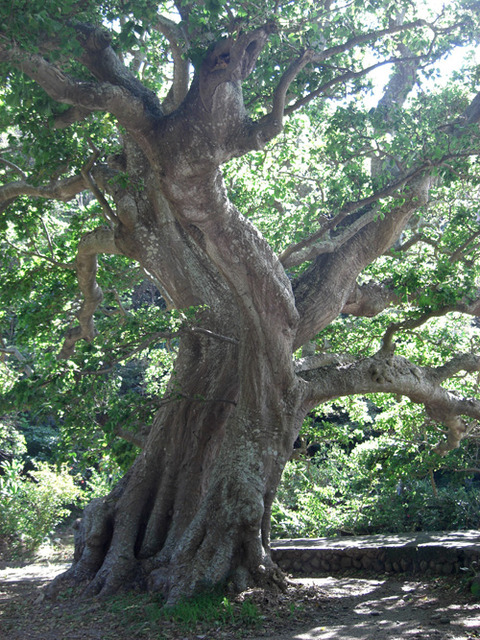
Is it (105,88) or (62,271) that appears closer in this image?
(105,88)

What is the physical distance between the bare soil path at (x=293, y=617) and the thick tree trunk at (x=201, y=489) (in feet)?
1.19

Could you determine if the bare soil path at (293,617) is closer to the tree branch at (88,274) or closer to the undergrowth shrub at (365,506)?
the undergrowth shrub at (365,506)

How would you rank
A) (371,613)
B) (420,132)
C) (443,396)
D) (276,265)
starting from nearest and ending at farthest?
(371,613) < (276,265) < (420,132) < (443,396)

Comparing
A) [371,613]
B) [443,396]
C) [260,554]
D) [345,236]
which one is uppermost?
[345,236]

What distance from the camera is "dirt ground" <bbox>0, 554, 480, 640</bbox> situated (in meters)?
4.70

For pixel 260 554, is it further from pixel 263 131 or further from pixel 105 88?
pixel 105 88

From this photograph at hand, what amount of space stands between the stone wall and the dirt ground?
1.12 ft

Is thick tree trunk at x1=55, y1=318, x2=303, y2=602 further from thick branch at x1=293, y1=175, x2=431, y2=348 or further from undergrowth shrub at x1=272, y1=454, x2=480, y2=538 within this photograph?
undergrowth shrub at x1=272, y1=454, x2=480, y2=538

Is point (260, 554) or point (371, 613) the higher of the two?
point (260, 554)

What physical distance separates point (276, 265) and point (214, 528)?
2.91 m

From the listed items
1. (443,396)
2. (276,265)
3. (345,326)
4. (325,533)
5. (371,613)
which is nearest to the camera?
(371,613)

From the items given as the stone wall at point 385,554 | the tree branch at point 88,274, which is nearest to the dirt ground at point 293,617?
the stone wall at point 385,554

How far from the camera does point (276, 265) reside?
6559 mm

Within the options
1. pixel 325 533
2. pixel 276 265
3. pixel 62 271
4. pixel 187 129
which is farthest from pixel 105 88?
pixel 325 533
